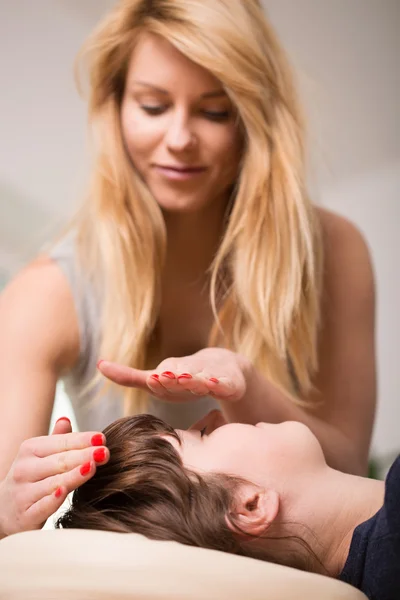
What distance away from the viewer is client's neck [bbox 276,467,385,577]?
3.07 feet

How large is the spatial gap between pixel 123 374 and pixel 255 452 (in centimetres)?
21

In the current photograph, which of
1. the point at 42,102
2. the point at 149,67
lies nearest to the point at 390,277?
the point at 42,102

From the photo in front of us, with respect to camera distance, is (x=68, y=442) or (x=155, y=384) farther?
(x=155, y=384)

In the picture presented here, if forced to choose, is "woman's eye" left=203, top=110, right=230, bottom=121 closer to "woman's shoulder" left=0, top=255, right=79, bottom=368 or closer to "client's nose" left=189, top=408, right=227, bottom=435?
"woman's shoulder" left=0, top=255, right=79, bottom=368

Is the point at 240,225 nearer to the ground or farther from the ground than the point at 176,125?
nearer to the ground

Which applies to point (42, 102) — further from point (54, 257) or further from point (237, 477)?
point (237, 477)

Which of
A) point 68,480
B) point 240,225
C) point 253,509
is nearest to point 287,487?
point 253,509

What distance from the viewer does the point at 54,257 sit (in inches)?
58.2

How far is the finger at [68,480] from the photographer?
2.75ft

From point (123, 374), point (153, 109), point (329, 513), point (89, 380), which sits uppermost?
point (153, 109)

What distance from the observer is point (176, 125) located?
1388mm

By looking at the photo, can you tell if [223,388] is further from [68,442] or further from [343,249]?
[343,249]

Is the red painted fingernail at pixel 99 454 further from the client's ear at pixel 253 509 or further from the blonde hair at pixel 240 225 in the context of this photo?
the blonde hair at pixel 240 225

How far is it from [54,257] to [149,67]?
16.6 inches
